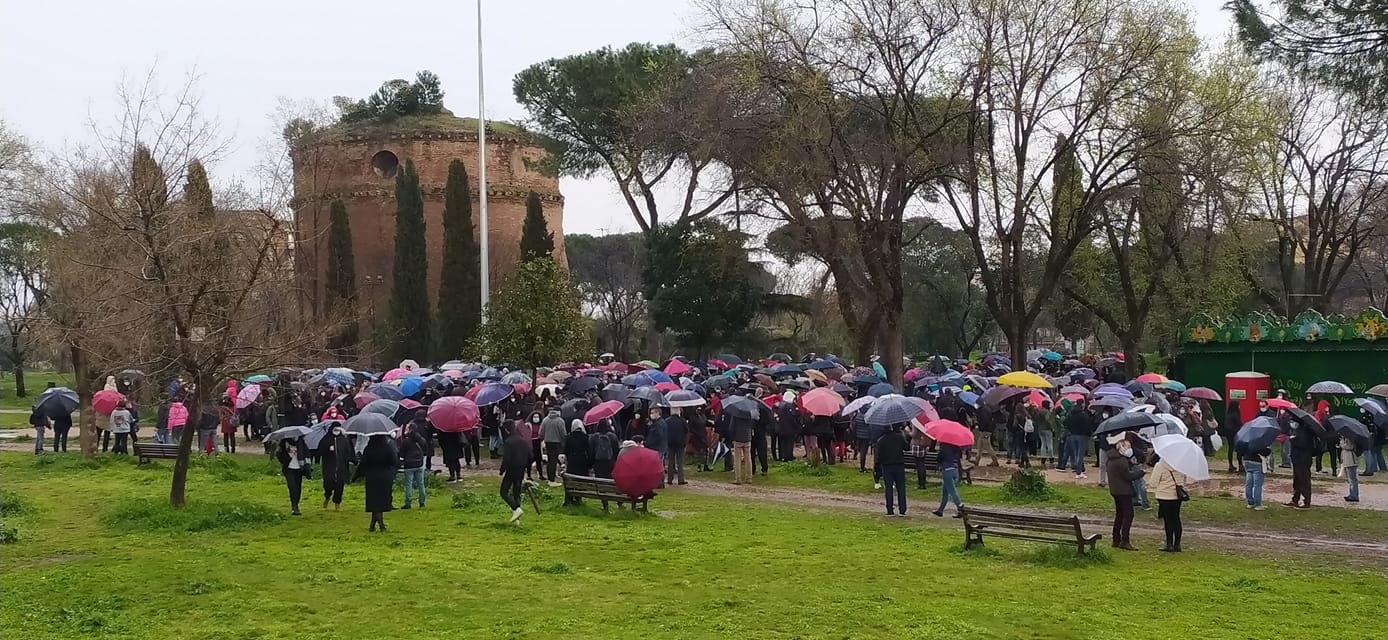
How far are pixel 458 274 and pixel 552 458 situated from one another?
27.1m

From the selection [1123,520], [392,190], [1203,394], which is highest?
[392,190]

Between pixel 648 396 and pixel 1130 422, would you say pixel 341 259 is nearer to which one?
pixel 648 396

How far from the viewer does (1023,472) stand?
1605 cm

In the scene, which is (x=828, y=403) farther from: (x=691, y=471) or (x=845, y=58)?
(x=845, y=58)

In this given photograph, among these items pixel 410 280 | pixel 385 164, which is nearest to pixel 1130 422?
pixel 410 280

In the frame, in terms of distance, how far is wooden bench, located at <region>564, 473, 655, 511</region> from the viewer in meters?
14.0

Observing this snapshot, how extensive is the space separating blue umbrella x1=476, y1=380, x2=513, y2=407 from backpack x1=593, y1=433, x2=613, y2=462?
4.48 meters

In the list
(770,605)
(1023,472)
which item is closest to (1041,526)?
(770,605)

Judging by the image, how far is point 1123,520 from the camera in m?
11.9

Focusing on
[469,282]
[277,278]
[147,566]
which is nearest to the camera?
[147,566]

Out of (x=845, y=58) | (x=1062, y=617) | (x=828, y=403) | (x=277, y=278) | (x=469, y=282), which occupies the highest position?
(x=845, y=58)

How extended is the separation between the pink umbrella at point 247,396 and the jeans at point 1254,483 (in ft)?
61.3

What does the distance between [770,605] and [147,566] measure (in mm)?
6008

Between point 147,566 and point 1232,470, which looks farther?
point 1232,470
